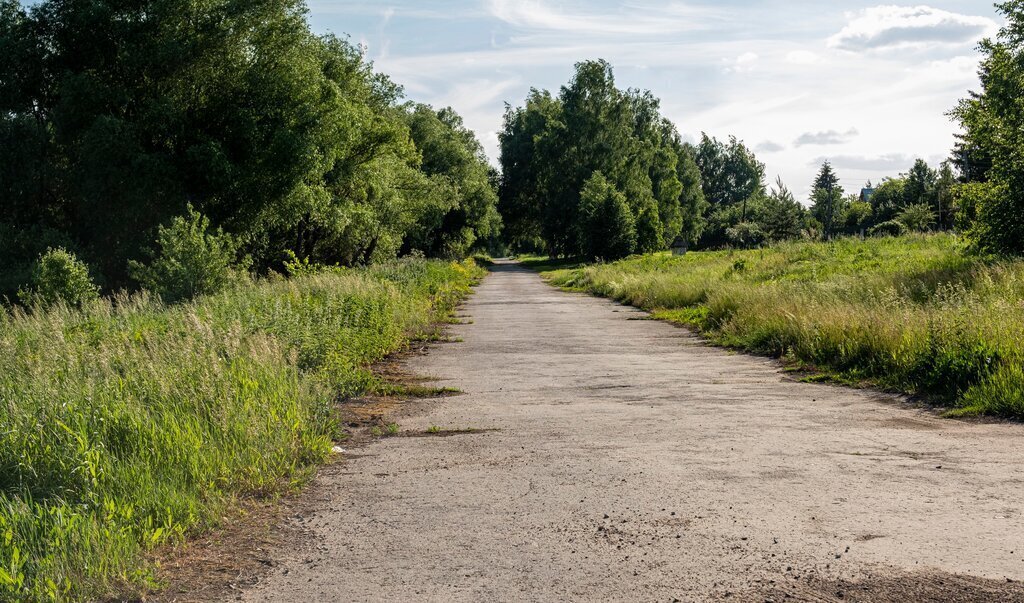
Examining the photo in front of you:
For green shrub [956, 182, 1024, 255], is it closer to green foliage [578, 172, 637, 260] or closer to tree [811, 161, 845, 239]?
green foliage [578, 172, 637, 260]

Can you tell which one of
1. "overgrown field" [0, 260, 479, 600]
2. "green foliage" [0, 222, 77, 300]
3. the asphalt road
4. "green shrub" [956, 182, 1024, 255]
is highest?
"green foliage" [0, 222, 77, 300]

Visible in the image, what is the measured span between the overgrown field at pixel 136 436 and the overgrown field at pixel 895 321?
7.04 meters

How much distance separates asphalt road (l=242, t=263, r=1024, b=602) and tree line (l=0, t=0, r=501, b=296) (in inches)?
1096

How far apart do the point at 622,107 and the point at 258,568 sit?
77.1m

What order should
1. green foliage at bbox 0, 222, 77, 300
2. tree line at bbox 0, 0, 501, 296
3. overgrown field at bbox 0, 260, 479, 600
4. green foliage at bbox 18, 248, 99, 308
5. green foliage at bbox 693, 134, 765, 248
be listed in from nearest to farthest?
1. overgrown field at bbox 0, 260, 479, 600
2. green foliage at bbox 18, 248, 99, 308
3. tree line at bbox 0, 0, 501, 296
4. green foliage at bbox 0, 222, 77, 300
5. green foliage at bbox 693, 134, 765, 248

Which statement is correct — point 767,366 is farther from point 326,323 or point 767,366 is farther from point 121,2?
point 121,2

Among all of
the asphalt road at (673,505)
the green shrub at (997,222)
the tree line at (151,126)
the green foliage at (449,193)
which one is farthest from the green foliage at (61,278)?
the green foliage at (449,193)

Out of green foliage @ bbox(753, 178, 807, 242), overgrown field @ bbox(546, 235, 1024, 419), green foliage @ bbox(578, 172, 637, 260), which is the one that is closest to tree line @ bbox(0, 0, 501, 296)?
overgrown field @ bbox(546, 235, 1024, 419)

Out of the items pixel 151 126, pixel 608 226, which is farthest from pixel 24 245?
pixel 608 226

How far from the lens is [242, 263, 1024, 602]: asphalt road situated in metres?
4.45

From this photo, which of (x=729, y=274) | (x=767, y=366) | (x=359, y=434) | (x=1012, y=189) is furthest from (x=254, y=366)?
(x=729, y=274)

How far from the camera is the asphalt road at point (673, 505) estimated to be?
4445mm

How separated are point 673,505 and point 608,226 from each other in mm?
59280

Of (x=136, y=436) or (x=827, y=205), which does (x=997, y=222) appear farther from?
(x=827, y=205)
